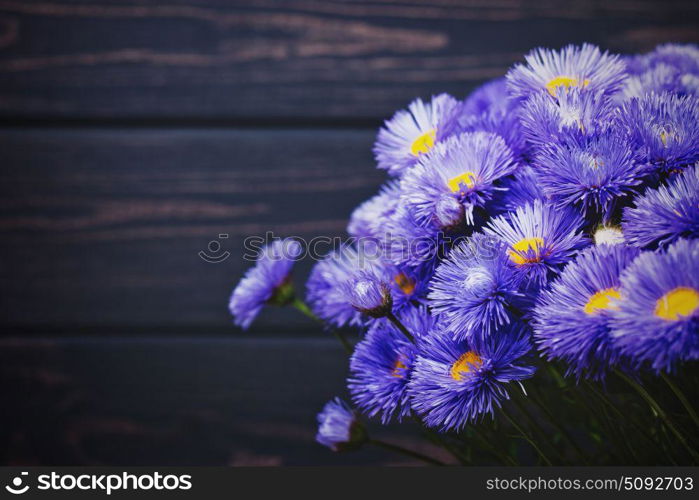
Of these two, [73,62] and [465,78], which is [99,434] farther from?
[465,78]

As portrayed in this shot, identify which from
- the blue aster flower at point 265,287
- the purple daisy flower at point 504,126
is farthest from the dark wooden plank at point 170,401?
the purple daisy flower at point 504,126

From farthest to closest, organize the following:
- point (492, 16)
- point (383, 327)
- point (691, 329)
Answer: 1. point (492, 16)
2. point (383, 327)
3. point (691, 329)

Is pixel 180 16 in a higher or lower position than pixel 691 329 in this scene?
higher

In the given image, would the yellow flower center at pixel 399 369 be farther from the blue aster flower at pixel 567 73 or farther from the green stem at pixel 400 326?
the blue aster flower at pixel 567 73

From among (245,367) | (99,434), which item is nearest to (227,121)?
(245,367)

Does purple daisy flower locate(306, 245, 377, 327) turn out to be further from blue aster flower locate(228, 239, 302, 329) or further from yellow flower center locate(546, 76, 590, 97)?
yellow flower center locate(546, 76, 590, 97)

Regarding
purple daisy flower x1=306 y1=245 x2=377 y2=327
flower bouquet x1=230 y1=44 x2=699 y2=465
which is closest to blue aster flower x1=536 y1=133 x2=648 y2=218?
flower bouquet x1=230 y1=44 x2=699 y2=465

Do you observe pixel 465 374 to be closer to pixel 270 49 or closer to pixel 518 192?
pixel 518 192
